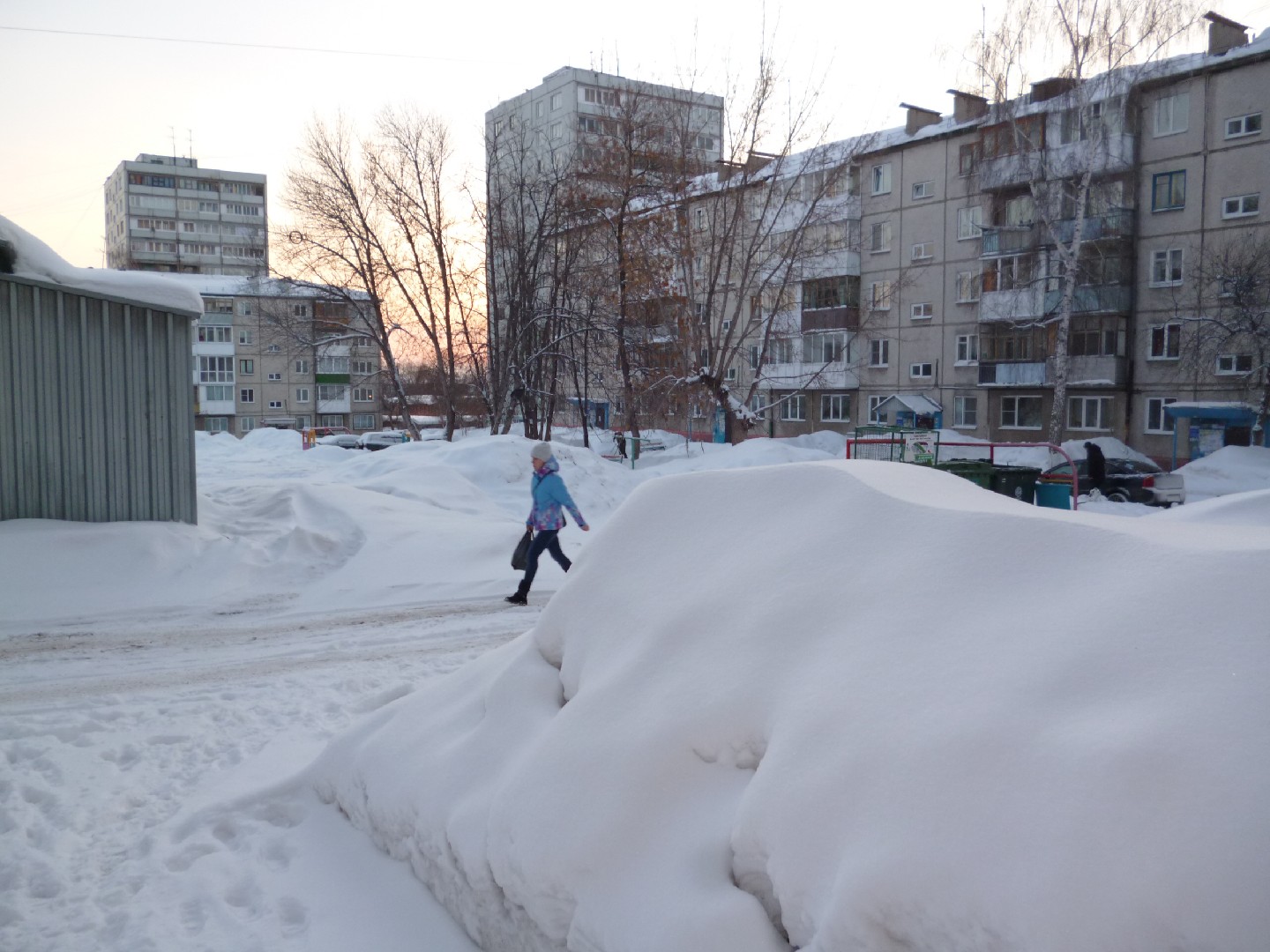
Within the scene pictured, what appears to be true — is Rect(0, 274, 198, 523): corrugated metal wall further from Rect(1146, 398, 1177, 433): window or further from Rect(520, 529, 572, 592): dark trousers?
Rect(1146, 398, 1177, 433): window

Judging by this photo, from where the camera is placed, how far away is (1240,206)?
31.7 metres

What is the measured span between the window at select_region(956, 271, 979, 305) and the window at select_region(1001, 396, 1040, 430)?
13.8 ft

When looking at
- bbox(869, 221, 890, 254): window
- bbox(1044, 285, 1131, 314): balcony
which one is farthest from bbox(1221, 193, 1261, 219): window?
bbox(869, 221, 890, 254): window

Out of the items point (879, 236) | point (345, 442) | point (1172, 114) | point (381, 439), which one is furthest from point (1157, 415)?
point (345, 442)

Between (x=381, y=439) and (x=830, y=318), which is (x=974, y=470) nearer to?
(x=830, y=318)

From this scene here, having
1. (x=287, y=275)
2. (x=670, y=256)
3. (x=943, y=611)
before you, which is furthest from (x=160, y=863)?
(x=287, y=275)

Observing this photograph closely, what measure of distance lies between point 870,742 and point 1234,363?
112ft

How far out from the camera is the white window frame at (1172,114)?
3209 cm

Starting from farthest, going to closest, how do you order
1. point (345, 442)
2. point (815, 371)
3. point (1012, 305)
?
point (345, 442) < point (815, 371) < point (1012, 305)

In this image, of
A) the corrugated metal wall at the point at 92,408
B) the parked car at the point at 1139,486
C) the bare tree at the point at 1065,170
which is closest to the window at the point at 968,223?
the bare tree at the point at 1065,170

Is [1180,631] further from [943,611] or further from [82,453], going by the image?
[82,453]

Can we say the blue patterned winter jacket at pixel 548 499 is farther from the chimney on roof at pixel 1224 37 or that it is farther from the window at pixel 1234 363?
the chimney on roof at pixel 1224 37

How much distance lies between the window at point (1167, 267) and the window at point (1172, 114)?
3884 mm

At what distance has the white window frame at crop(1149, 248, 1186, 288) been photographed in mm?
32719
